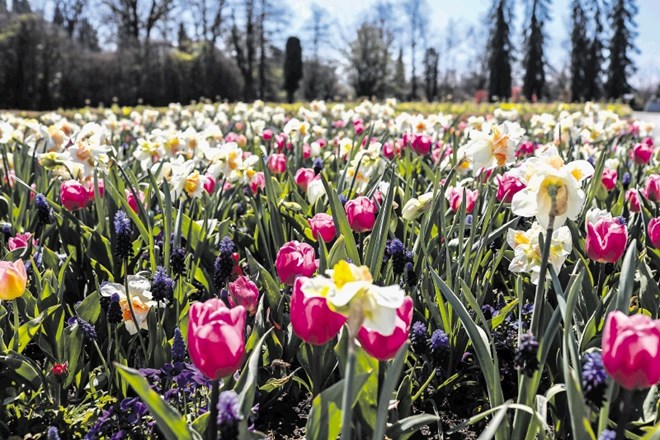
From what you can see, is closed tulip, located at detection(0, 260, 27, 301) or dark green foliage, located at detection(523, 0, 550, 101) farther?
dark green foliage, located at detection(523, 0, 550, 101)

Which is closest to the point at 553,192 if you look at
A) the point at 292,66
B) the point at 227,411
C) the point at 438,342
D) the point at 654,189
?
the point at 438,342

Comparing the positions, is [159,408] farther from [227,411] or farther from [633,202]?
[633,202]

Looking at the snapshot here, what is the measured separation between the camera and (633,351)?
872 mm

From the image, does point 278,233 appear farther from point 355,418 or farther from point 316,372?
point 355,418

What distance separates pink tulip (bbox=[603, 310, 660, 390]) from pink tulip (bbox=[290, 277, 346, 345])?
0.43 meters

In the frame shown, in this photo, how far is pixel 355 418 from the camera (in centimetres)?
121

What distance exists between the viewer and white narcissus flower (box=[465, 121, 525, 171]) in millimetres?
1862

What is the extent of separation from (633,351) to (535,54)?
53414 mm

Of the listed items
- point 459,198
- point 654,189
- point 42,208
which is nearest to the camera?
point 42,208

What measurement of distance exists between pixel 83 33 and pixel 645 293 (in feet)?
155

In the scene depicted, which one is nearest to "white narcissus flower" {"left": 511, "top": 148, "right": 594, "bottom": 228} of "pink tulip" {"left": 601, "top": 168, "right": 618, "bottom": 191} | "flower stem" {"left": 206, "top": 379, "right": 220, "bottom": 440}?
"flower stem" {"left": 206, "top": 379, "right": 220, "bottom": 440}

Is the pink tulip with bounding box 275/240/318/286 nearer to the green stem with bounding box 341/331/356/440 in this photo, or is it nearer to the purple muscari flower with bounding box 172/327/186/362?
the purple muscari flower with bounding box 172/327/186/362

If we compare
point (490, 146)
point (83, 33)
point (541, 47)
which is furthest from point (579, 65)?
point (490, 146)

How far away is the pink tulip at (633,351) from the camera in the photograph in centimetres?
87
